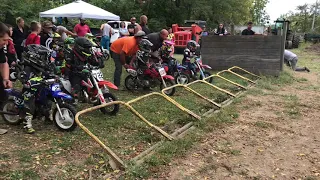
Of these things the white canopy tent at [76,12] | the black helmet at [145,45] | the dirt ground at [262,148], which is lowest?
the dirt ground at [262,148]

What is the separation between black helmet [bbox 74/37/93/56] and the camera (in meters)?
5.66

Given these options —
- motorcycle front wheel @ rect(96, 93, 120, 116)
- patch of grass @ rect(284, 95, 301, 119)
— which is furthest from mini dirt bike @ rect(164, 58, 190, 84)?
motorcycle front wheel @ rect(96, 93, 120, 116)

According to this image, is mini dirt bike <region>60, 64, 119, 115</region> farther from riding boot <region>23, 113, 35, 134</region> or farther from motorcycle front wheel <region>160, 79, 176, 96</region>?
motorcycle front wheel <region>160, 79, 176, 96</region>

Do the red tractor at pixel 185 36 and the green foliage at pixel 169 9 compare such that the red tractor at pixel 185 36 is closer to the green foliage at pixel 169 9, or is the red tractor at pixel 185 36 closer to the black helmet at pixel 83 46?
the green foliage at pixel 169 9

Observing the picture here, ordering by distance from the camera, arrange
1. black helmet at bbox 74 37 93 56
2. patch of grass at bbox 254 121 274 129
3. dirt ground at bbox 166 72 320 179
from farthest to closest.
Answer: black helmet at bbox 74 37 93 56, patch of grass at bbox 254 121 274 129, dirt ground at bbox 166 72 320 179

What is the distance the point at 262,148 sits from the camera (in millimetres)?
4586

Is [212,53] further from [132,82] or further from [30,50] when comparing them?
[30,50]

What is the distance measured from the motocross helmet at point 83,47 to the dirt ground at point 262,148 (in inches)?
98.4

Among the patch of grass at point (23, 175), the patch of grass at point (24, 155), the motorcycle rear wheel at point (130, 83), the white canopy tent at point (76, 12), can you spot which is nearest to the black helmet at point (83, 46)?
the patch of grass at point (24, 155)

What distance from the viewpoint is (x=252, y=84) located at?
941 cm

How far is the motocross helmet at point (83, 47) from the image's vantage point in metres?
5.66

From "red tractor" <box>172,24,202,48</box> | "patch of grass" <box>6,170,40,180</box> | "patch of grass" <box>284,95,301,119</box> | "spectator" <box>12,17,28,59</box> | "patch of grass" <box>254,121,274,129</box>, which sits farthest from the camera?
"red tractor" <box>172,24,202,48</box>

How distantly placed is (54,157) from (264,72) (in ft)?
27.4

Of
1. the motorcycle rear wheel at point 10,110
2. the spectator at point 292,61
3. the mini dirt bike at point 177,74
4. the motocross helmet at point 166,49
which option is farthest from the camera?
the spectator at point 292,61
